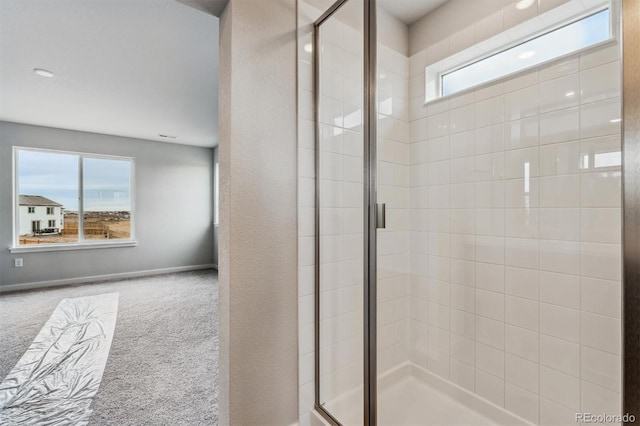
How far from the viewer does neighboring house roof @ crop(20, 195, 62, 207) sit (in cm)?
457

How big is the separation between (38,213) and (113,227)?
3.22 feet

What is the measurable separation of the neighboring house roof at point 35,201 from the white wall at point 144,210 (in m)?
0.15

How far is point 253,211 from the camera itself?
1.40 meters

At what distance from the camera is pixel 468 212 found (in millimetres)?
1992

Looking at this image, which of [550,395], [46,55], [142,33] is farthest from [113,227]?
[550,395]

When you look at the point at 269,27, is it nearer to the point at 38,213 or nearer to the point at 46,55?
the point at 46,55

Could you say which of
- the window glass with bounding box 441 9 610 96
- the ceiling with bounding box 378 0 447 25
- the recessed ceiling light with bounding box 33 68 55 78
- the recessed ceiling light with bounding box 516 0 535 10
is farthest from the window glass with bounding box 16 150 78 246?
the recessed ceiling light with bounding box 516 0 535 10

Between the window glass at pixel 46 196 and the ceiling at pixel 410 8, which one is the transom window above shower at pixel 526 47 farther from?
the window glass at pixel 46 196

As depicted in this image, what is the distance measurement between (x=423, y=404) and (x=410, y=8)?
250cm

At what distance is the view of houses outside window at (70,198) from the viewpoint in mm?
4594

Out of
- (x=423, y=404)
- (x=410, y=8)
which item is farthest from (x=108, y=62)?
(x=423, y=404)

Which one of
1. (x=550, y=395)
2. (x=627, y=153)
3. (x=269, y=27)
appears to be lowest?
(x=550, y=395)

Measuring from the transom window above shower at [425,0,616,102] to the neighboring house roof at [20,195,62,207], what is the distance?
561 cm

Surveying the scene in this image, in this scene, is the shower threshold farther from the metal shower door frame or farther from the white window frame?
the white window frame
